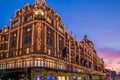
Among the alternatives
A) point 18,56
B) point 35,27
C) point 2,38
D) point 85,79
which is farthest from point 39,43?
point 85,79

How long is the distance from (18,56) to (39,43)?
27.8ft

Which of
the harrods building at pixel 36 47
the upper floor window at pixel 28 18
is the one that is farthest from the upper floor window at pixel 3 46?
the upper floor window at pixel 28 18

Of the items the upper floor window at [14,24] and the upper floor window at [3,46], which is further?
the upper floor window at [3,46]

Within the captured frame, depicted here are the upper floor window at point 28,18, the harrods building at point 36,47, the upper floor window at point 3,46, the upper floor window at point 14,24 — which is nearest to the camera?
the harrods building at point 36,47

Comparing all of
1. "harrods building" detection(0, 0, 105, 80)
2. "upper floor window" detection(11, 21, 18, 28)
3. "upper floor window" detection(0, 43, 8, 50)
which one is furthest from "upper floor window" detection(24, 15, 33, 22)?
"upper floor window" detection(0, 43, 8, 50)

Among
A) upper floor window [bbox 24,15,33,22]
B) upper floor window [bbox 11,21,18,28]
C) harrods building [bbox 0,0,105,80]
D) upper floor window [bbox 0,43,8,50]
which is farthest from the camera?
upper floor window [bbox 0,43,8,50]

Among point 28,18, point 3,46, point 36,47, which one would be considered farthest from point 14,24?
point 36,47

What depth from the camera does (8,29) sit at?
190ft

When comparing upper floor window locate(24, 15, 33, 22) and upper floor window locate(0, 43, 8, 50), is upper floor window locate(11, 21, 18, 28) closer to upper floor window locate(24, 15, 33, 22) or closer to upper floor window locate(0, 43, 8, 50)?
upper floor window locate(24, 15, 33, 22)

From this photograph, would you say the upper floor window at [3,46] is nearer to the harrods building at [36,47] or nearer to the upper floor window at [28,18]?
the harrods building at [36,47]

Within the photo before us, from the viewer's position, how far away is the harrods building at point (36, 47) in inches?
1790

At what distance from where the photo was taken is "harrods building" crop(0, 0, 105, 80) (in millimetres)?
45469

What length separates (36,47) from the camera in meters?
45.8

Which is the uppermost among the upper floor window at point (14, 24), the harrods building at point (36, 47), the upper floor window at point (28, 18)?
the upper floor window at point (28, 18)
